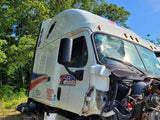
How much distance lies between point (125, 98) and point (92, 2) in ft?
59.4

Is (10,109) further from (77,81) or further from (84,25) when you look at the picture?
(84,25)

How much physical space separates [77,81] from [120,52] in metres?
1.04

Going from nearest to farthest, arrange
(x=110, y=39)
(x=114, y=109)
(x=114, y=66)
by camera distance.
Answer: (x=114, y=109)
(x=114, y=66)
(x=110, y=39)

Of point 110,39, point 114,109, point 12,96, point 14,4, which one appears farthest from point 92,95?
point 14,4

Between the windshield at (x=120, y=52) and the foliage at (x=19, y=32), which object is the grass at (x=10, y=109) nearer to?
the foliage at (x=19, y=32)

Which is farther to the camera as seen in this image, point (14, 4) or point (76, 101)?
point (14, 4)

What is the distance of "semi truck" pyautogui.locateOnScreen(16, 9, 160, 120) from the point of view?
2.39 m

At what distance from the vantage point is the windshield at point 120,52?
3098mm

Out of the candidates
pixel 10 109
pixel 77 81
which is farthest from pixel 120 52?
pixel 10 109

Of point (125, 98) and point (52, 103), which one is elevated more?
point (125, 98)

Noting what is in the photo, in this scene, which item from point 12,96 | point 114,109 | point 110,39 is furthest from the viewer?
point 12,96

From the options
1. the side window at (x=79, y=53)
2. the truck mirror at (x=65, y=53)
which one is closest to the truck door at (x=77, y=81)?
the side window at (x=79, y=53)

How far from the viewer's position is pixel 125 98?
251 cm

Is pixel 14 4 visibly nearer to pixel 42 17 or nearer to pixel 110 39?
pixel 42 17
